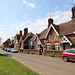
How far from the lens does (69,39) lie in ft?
64.9

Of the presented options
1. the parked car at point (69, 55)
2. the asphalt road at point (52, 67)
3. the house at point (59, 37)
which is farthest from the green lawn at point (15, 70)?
the house at point (59, 37)

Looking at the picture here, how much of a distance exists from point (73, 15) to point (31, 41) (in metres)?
21.8

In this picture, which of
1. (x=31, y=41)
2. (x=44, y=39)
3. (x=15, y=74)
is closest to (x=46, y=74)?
(x=15, y=74)

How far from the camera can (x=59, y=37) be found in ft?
75.8

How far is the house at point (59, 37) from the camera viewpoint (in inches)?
801

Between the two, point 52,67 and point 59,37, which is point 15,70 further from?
point 59,37

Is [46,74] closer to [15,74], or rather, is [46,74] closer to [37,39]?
[15,74]

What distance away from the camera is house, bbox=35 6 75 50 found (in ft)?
66.7

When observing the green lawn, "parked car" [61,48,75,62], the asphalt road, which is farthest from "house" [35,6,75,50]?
the green lawn

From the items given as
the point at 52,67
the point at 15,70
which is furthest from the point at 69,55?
the point at 15,70

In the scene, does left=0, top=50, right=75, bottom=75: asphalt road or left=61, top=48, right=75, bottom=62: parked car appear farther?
left=61, top=48, right=75, bottom=62: parked car

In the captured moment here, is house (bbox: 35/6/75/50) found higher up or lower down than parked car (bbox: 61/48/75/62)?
higher up

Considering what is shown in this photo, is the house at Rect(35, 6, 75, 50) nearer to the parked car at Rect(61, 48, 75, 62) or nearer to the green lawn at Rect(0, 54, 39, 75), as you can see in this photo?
the parked car at Rect(61, 48, 75, 62)

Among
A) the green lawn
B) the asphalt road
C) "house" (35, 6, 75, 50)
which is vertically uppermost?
"house" (35, 6, 75, 50)
